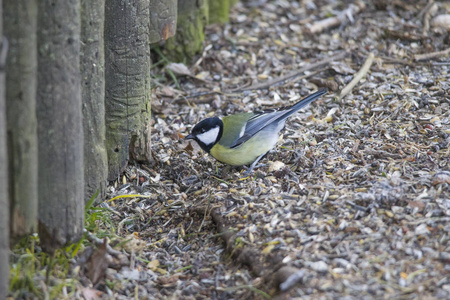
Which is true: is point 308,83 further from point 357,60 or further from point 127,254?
point 127,254

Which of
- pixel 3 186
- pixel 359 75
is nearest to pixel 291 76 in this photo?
pixel 359 75

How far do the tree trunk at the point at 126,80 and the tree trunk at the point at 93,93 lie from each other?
31cm

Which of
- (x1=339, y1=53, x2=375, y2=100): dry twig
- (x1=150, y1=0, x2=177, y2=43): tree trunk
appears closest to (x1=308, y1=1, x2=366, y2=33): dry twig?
(x1=339, y1=53, x2=375, y2=100): dry twig

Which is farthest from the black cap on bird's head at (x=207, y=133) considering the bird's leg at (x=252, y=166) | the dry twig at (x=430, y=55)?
the dry twig at (x=430, y=55)

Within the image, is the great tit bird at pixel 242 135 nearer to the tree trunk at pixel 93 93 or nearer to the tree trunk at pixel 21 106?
the tree trunk at pixel 93 93

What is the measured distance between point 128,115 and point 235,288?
5.59 feet

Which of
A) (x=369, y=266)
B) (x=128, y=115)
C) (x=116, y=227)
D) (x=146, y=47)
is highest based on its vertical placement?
(x=146, y=47)

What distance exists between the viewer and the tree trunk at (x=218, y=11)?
23.0 ft

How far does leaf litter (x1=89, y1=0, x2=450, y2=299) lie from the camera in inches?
129

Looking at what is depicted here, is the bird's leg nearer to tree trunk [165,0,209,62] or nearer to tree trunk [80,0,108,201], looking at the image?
tree trunk [80,0,108,201]

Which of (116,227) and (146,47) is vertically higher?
(146,47)

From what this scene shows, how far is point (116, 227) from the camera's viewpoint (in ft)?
13.3

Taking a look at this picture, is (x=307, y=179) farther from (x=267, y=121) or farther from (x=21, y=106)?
(x=21, y=106)

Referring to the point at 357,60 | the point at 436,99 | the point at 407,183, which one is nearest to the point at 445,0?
the point at 357,60
